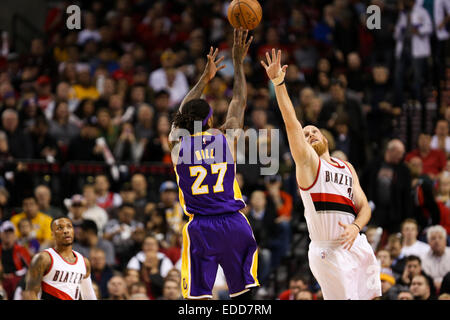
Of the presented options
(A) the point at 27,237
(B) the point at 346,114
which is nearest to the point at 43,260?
(A) the point at 27,237

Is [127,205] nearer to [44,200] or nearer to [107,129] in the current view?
[44,200]

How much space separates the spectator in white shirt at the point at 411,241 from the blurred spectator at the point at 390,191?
0.69 metres

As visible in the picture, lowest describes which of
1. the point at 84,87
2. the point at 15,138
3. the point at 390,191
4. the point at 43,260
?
A: the point at 43,260

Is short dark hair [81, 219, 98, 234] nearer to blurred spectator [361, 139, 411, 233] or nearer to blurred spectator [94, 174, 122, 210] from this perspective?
blurred spectator [94, 174, 122, 210]

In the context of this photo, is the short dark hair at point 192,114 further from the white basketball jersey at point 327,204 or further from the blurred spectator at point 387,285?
the blurred spectator at point 387,285

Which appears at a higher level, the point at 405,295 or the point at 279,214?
the point at 279,214

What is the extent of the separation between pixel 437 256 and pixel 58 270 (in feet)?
16.7

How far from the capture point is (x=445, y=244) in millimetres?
10375

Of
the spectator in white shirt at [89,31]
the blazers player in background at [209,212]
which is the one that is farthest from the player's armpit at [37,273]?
the spectator in white shirt at [89,31]

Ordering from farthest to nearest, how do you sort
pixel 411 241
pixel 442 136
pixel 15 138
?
pixel 15 138 → pixel 442 136 → pixel 411 241

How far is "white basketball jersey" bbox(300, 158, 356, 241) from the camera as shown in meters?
6.91

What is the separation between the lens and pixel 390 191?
1162 cm

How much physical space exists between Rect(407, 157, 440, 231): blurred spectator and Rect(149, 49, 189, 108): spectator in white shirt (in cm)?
532
